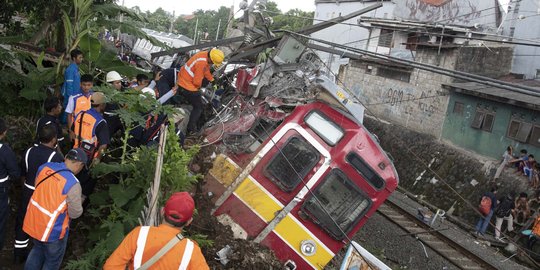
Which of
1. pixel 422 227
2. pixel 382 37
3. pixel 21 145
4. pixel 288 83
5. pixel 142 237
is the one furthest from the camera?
pixel 382 37

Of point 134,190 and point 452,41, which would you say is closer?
point 134,190

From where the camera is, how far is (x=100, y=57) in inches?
344

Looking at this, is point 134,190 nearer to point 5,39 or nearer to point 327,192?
point 327,192

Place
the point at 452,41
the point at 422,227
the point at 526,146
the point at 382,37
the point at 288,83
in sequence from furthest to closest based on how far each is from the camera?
the point at 382,37
the point at 452,41
the point at 526,146
the point at 422,227
the point at 288,83

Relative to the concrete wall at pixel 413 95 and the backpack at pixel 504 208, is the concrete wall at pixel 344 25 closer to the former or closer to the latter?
the concrete wall at pixel 413 95

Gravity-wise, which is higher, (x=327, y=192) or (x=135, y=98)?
(x=135, y=98)

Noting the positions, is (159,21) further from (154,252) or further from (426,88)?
(154,252)

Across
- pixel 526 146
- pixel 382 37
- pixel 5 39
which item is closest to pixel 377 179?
pixel 5 39

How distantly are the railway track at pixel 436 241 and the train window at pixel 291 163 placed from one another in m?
5.98

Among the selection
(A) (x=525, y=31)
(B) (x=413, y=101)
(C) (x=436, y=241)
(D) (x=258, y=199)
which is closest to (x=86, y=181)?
(D) (x=258, y=199)

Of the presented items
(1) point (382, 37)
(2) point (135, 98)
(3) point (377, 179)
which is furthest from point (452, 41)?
(2) point (135, 98)

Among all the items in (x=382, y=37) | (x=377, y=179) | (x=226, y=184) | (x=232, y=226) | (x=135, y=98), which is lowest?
(x=232, y=226)

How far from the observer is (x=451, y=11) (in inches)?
1193

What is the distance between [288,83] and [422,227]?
7.30 m
